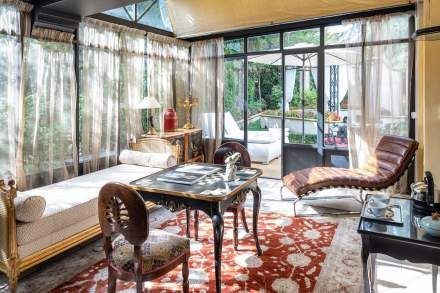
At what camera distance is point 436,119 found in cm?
409

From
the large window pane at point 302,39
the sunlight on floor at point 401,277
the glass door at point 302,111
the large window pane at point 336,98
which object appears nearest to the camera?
the sunlight on floor at point 401,277

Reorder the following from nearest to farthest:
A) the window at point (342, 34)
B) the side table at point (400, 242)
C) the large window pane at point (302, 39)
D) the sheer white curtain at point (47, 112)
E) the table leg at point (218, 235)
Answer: the side table at point (400, 242)
the table leg at point (218, 235)
the sheer white curtain at point (47, 112)
the window at point (342, 34)
the large window pane at point (302, 39)

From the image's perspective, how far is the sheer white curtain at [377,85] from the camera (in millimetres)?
4773

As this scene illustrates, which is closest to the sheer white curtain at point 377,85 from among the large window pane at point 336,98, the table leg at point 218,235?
the large window pane at point 336,98

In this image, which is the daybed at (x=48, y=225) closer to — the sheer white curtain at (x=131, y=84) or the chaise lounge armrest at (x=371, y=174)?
the sheer white curtain at (x=131, y=84)

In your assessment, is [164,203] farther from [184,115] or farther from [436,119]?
[184,115]

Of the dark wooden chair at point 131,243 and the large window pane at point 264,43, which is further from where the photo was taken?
the large window pane at point 264,43

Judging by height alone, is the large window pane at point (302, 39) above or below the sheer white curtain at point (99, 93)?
above

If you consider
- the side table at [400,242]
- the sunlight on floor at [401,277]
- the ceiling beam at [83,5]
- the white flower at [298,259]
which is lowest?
the sunlight on floor at [401,277]

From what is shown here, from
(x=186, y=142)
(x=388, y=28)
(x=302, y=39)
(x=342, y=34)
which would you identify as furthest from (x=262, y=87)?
(x=388, y=28)

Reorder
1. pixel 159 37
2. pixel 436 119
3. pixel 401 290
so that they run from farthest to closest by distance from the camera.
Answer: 1. pixel 159 37
2. pixel 436 119
3. pixel 401 290

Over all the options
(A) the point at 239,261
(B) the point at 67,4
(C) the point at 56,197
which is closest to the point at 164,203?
(A) the point at 239,261

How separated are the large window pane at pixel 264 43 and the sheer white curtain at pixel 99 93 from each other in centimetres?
232

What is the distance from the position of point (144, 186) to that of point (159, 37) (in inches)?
149
